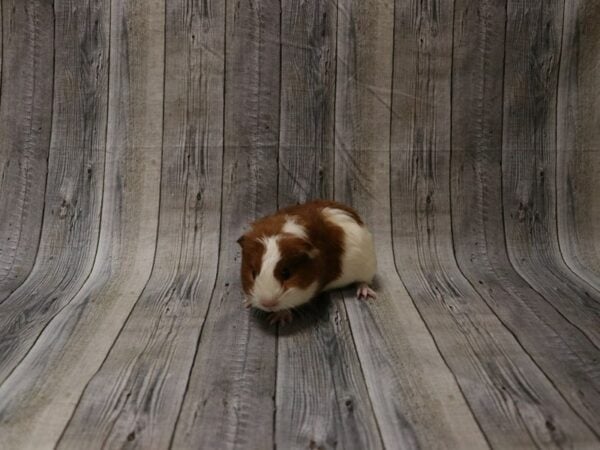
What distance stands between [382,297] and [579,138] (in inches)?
41.6

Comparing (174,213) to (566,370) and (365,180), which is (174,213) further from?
(566,370)

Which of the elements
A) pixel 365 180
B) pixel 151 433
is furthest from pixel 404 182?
pixel 151 433

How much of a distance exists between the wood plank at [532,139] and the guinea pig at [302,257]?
68 cm

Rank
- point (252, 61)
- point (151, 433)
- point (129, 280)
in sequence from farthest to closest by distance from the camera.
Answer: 1. point (252, 61)
2. point (129, 280)
3. point (151, 433)

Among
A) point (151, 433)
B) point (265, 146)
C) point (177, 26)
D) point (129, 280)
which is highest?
point (177, 26)

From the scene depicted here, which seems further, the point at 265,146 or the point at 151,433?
the point at 265,146

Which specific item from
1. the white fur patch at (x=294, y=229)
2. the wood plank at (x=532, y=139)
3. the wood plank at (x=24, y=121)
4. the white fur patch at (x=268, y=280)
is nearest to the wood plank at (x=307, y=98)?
the white fur patch at (x=294, y=229)

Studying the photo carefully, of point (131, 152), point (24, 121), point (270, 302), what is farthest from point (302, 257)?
point (24, 121)

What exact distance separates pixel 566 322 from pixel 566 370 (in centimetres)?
29

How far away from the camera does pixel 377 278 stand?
6.24 feet

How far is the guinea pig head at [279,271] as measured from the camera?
150cm

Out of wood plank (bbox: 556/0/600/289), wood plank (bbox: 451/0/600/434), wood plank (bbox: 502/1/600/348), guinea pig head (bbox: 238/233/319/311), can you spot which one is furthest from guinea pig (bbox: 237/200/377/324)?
wood plank (bbox: 556/0/600/289)

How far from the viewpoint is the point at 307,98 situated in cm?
202

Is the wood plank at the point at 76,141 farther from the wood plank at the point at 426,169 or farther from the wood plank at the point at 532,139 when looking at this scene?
the wood plank at the point at 532,139
